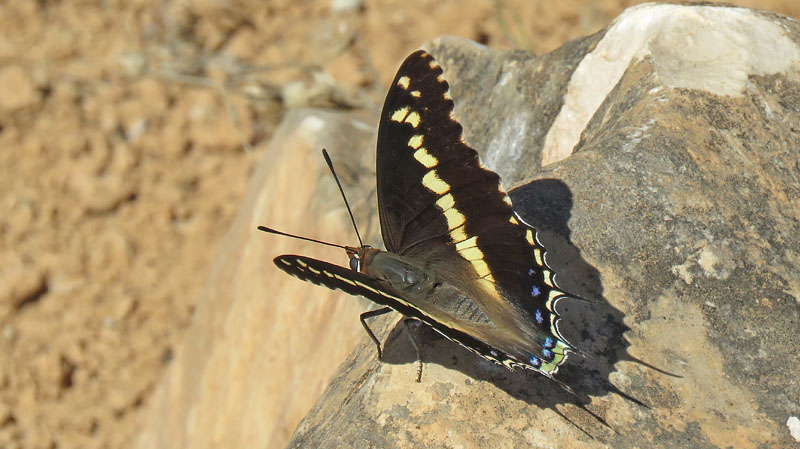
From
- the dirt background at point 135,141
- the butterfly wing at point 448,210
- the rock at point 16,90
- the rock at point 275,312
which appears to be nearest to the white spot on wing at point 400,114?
the butterfly wing at point 448,210

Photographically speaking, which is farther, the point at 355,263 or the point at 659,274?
the point at 355,263

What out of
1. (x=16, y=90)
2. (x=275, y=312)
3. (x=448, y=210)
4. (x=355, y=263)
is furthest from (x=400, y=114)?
(x=16, y=90)

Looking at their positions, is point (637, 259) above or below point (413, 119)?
below

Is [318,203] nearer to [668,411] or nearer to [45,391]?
[668,411]

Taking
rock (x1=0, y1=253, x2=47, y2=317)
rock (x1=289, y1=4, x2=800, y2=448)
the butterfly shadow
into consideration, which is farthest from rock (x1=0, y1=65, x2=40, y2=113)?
the butterfly shadow

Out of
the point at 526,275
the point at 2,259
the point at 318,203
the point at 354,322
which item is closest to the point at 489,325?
the point at 526,275

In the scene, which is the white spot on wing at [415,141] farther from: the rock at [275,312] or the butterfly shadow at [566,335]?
the rock at [275,312]

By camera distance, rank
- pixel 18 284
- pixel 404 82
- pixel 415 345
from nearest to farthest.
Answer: pixel 415 345 < pixel 404 82 < pixel 18 284

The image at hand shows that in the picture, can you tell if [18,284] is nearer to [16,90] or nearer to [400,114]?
[16,90]
